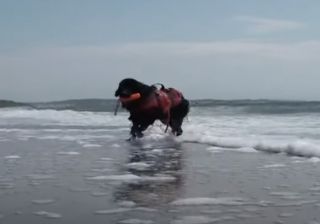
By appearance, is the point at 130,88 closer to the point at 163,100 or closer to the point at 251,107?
the point at 163,100

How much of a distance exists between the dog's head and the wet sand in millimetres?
1094

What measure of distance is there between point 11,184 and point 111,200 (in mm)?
954

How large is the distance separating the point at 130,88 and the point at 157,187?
3.33m

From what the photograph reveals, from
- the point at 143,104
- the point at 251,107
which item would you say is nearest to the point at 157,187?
the point at 143,104

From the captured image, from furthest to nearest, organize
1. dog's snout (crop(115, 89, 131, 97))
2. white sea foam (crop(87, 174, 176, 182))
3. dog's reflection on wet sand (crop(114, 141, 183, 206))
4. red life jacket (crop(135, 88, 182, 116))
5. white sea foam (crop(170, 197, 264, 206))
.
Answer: red life jacket (crop(135, 88, 182, 116)), dog's snout (crop(115, 89, 131, 97)), white sea foam (crop(87, 174, 176, 182)), dog's reflection on wet sand (crop(114, 141, 183, 206)), white sea foam (crop(170, 197, 264, 206))

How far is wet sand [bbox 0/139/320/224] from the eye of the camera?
3098mm

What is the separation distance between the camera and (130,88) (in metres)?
7.20

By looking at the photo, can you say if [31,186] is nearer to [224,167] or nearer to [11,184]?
[11,184]

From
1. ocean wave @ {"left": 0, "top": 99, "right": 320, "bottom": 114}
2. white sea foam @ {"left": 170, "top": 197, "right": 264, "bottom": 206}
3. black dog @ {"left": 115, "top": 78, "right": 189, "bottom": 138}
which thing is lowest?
ocean wave @ {"left": 0, "top": 99, "right": 320, "bottom": 114}

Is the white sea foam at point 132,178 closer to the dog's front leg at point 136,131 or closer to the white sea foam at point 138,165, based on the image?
the white sea foam at point 138,165

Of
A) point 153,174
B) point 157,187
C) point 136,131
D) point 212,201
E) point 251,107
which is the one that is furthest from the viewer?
point 251,107

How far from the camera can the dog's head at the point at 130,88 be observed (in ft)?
23.5

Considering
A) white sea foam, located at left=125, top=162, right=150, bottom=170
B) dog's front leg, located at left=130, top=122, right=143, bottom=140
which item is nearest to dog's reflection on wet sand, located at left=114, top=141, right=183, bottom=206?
white sea foam, located at left=125, top=162, right=150, bottom=170

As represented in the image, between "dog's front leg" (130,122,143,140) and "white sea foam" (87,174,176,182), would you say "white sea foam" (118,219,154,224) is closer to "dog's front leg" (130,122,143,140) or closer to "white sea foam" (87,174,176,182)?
"white sea foam" (87,174,176,182)
